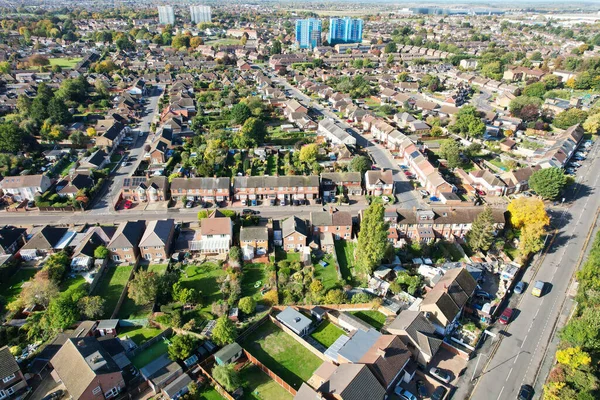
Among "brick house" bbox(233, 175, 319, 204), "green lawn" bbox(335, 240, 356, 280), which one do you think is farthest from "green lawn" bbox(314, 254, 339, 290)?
"brick house" bbox(233, 175, 319, 204)

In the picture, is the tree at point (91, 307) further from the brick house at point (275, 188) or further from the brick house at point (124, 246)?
the brick house at point (275, 188)

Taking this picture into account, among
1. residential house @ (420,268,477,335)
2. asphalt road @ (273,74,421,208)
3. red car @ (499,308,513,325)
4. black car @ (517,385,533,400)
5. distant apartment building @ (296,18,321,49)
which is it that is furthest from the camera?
distant apartment building @ (296,18,321,49)

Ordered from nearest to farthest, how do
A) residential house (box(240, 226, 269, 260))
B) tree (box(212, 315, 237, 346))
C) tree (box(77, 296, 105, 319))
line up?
tree (box(212, 315, 237, 346)), tree (box(77, 296, 105, 319)), residential house (box(240, 226, 269, 260))

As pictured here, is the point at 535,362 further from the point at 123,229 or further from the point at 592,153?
the point at 592,153

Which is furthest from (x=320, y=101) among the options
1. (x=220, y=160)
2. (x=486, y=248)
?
(x=486, y=248)

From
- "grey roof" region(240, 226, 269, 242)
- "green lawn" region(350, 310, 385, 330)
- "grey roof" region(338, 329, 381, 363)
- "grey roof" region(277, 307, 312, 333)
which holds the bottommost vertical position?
"green lawn" region(350, 310, 385, 330)

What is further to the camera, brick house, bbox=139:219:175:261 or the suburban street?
the suburban street

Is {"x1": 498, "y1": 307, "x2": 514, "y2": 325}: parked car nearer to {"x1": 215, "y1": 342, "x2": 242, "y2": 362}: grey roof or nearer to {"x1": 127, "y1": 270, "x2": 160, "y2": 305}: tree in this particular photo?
{"x1": 215, "y1": 342, "x2": 242, "y2": 362}: grey roof
